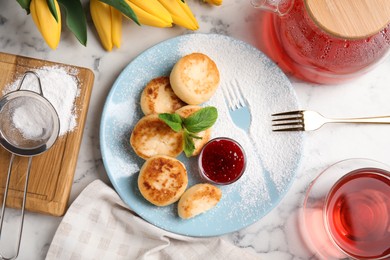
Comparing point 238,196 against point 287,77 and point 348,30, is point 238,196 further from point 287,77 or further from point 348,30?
point 348,30

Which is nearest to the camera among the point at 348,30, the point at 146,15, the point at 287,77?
the point at 348,30

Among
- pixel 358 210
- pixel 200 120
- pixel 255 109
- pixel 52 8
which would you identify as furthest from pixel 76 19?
pixel 358 210

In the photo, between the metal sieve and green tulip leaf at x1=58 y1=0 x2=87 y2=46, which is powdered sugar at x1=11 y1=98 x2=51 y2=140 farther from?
green tulip leaf at x1=58 y1=0 x2=87 y2=46

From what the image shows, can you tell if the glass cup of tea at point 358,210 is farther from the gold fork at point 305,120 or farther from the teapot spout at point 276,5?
the teapot spout at point 276,5

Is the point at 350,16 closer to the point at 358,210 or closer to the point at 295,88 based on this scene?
the point at 295,88

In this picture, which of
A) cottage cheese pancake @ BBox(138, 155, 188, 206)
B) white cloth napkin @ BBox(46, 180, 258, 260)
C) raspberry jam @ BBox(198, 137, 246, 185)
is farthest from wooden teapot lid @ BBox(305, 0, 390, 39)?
white cloth napkin @ BBox(46, 180, 258, 260)

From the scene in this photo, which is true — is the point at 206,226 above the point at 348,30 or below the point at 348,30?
below

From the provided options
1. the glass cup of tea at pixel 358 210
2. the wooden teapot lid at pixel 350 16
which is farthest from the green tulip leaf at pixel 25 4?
the glass cup of tea at pixel 358 210

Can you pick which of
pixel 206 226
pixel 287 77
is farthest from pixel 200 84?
pixel 206 226
